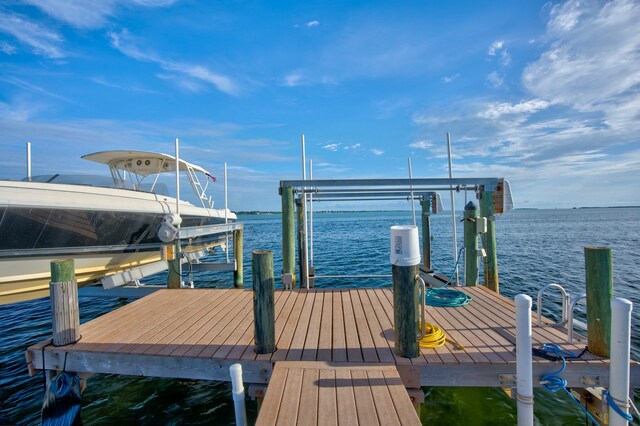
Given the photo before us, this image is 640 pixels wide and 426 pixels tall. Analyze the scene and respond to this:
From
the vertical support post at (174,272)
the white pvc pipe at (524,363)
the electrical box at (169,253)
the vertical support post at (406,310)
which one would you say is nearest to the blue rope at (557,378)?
the white pvc pipe at (524,363)

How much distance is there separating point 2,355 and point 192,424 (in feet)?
18.0

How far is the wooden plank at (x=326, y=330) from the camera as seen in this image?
3353 mm

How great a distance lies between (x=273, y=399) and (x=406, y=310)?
1512 mm

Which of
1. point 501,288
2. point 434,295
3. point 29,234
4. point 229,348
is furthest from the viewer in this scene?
point 501,288

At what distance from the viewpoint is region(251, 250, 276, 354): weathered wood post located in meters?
3.30

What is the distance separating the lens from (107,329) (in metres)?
4.23

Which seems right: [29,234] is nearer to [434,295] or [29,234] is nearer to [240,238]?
[240,238]

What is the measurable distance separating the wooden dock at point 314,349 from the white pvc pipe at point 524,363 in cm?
38

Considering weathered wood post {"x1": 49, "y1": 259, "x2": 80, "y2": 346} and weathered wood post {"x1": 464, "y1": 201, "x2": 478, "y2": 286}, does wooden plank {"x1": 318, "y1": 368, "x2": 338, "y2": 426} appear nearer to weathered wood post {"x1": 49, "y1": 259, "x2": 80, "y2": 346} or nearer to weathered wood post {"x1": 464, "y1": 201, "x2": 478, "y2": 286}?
weathered wood post {"x1": 49, "y1": 259, "x2": 80, "y2": 346}

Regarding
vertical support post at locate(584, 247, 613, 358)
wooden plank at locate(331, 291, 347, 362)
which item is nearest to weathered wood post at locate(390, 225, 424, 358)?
wooden plank at locate(331, 291, 347, 362)

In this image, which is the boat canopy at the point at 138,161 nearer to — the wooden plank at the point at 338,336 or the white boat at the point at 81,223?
the white boat at the point at 81,223

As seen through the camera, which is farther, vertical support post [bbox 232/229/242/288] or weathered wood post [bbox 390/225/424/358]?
vertical support post [bbox 232/229/242/288]

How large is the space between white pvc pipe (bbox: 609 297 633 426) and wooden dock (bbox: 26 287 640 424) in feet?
1.16

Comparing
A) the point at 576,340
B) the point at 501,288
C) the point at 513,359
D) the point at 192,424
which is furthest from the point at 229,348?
the point at 501,288
